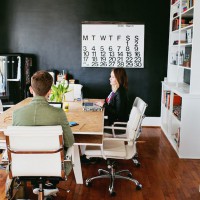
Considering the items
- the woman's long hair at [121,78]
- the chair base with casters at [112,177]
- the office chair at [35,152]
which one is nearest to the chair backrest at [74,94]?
the woman's long hair at [121,78]

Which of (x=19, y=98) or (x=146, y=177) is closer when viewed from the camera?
(x=146, y=177)

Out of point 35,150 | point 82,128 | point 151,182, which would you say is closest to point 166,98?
point 151,182

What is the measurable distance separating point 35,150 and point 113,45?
13.9ft

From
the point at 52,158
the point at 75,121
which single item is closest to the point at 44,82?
the point at 52,158

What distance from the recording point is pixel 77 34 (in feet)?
21.3

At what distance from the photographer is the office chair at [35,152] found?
8.20 feet

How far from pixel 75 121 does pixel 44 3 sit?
11.5 ft

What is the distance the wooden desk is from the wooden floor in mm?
257

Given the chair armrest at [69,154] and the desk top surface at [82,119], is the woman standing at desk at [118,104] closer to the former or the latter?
the desk top surface at [82,119]

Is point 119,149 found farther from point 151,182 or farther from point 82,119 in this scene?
point 151,182

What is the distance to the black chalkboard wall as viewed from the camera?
21.0 ft

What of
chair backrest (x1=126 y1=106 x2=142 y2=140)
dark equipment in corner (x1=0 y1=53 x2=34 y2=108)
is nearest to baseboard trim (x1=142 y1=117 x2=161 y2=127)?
dark equipment in corner (x1=0 y1=53 x2=34 y2=108)

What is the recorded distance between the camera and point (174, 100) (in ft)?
18.2

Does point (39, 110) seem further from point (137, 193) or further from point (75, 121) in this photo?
point (137, 193)
